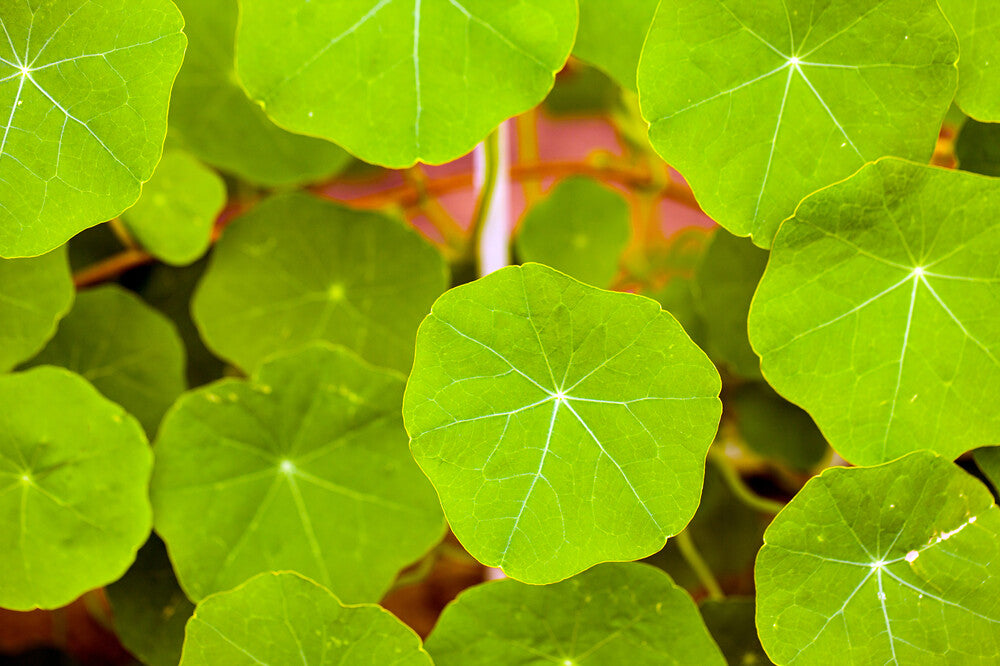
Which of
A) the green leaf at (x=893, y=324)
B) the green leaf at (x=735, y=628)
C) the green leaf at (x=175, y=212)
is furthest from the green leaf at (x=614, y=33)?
the green leaf at (x=735, y=628)

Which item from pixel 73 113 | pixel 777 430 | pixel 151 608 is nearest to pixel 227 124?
pixel 73 113

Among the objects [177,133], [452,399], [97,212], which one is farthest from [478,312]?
[177,133]

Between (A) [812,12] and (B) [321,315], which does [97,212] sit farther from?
(A) [812,12]

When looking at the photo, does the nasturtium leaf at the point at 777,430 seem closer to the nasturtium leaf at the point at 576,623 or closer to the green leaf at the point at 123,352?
the nasturtium leaf at the point at 576,623

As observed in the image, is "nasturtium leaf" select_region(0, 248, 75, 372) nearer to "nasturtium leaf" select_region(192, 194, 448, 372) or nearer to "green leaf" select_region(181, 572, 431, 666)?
"nasturtium leaf" select_region(192, 194, 448, 372)

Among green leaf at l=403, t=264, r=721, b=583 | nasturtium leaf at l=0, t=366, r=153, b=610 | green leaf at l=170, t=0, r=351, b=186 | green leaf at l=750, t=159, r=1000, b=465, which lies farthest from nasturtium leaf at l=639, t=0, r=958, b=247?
nasturtium leaf at l=0, t=366, r=153, b=610

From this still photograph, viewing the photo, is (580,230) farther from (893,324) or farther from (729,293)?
(893,324)
